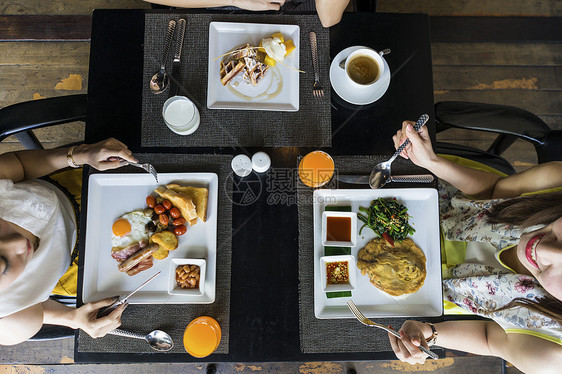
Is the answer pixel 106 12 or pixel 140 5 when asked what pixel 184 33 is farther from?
pixel 140 5

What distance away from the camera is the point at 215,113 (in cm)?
146

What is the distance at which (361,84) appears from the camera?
1.42m

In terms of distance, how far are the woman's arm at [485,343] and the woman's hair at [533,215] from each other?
11 cm

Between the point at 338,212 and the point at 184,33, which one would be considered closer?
the point at 338,212

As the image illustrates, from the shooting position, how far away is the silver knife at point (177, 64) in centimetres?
146

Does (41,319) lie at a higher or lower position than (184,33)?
lower

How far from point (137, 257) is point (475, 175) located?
1431mm

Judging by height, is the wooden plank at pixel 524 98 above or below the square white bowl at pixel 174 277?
above

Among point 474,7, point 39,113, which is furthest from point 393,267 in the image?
point 474,7

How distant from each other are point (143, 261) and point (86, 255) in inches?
8.4

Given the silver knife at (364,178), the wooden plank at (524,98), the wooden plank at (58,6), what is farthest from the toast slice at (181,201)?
the wooden plank at (524,98)

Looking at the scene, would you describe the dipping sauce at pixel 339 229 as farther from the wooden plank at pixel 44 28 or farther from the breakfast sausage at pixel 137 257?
the wooden plank at pixel 44 28

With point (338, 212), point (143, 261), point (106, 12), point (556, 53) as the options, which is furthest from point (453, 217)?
point (556, 53)

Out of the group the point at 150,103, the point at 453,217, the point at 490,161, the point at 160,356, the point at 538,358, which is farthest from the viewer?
the point at 490,161
